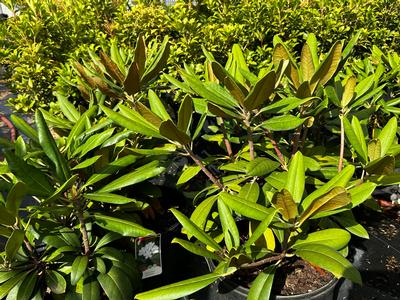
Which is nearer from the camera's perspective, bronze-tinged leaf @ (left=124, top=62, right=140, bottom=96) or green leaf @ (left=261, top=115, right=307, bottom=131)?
green leaf @ (left=261, top=115, right=307, bottom=131)

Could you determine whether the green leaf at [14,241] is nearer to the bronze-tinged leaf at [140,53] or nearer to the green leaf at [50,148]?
the green leaf at [50,148]

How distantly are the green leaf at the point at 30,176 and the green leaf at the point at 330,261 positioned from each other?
842 mm

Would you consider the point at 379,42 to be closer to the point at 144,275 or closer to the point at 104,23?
the point at 104,23

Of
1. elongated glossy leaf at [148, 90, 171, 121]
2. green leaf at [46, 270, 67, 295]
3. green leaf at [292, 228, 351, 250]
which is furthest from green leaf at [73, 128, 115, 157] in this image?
green leaf at [292, 228, 351, 250]

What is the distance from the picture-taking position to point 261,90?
1.14m

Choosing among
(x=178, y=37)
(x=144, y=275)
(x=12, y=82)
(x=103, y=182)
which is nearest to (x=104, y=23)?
(x=178, y=37)

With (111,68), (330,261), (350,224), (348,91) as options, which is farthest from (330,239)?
(111,68)

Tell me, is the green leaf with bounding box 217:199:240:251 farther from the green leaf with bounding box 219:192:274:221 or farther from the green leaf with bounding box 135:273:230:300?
the green leaf with bounding box 135:273:230:300

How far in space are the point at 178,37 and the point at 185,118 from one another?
73.9 inches

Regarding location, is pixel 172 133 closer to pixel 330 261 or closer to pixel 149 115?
pixel 149 115

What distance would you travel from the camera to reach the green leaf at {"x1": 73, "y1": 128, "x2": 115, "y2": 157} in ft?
4.35

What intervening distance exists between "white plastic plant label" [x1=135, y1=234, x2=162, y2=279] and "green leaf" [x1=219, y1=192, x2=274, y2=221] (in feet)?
1.70

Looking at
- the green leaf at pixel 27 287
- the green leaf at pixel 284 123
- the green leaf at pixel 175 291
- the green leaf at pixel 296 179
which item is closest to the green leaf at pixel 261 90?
the green leaf at pixel 284 123

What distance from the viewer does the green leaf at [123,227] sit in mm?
1224
